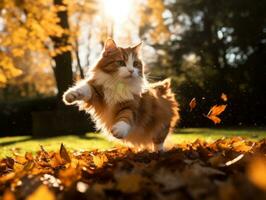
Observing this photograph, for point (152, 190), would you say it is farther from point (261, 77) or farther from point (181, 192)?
point (261, 77)

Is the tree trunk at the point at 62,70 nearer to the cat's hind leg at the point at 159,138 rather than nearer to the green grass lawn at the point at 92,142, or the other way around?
the green grass lawn at the point at 92,142

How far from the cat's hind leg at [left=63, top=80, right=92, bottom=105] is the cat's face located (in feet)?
1.41

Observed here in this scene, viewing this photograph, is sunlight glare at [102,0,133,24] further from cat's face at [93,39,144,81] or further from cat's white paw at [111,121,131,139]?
cat's white paw at [111,121,131,139]

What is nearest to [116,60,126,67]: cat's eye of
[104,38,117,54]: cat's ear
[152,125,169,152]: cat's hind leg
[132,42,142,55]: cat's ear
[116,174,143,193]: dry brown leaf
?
[104,38,117,54]: cat's ear

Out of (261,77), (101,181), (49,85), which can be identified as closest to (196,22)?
(261,77)

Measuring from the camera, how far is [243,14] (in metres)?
17.5

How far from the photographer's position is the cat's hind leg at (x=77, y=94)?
3.97 metres

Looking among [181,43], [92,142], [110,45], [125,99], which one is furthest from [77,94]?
[181,43]

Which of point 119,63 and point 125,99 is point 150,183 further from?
point 119,63

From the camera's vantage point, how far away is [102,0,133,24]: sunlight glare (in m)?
17.7

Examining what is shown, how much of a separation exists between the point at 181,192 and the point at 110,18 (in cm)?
2173

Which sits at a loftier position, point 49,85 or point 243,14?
point 243,14

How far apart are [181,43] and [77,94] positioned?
1647 cm

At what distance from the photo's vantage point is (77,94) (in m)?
4.00
